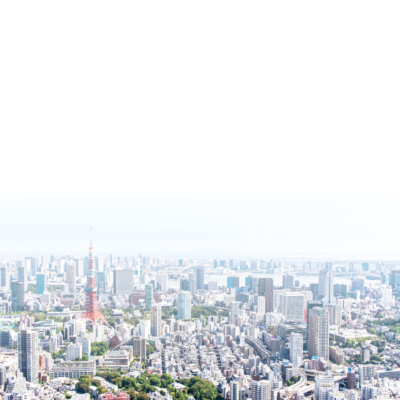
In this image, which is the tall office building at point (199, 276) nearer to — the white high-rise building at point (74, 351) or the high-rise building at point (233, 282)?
the high-rise building at point (233, 282)

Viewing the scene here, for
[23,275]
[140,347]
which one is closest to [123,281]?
[23,275]

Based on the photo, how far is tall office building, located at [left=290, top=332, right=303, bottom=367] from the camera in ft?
16.5

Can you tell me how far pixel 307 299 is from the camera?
7.09m

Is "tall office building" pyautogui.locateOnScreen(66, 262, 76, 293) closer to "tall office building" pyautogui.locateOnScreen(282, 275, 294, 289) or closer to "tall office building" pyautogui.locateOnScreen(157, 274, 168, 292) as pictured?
"tall office building" pyautogui.locateOnScreen(157, 274, 168, 292)

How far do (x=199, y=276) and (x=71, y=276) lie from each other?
235cm

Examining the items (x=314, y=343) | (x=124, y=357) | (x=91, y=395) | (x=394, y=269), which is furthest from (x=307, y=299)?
(x=91, y=395)

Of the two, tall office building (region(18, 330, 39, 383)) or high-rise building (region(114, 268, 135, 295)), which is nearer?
tall office building (region(18, 330, 39, 383))

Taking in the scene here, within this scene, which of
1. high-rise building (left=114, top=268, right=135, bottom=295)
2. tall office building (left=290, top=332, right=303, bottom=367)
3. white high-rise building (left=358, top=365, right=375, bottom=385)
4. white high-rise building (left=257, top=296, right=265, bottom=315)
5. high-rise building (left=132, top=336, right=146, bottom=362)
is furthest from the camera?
high-rise building (left=114, top=268, right=135, bottom=295)

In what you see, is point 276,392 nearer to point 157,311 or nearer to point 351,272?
point 157,311

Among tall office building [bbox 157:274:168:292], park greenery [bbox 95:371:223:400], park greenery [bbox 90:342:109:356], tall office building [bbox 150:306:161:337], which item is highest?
tall office building [bbox 157:274:168:292]

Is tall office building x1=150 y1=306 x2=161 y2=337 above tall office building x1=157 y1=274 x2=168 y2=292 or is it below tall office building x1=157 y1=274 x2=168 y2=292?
below

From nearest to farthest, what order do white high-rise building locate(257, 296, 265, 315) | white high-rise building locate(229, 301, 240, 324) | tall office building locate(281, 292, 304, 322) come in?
1. tall office building locate(281, 292, 304, 322)
2. white high-rise building locate(229, 301, 240, 324)
3. white high-rise building locate(257, 296, 265, 315)

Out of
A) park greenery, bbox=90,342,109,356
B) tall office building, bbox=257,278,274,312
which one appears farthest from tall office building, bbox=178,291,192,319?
park greenery, bbox=90,342,109,356

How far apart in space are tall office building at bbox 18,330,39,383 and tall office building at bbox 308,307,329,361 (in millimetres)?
2644
